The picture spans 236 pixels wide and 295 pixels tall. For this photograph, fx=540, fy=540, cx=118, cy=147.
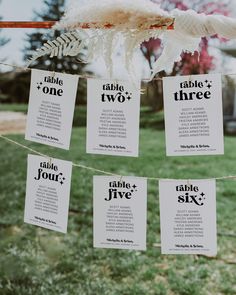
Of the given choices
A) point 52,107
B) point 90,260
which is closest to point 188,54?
point 90,260

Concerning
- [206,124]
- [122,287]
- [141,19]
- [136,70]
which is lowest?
[122,287]

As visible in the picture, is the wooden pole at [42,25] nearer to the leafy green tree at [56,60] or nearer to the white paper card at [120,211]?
the white paper card at [120,211]

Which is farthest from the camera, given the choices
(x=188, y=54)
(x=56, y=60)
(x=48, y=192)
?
(x=188, y=54)

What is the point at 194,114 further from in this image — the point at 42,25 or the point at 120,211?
the point at 42,25

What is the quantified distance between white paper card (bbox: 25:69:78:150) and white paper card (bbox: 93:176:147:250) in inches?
6.3

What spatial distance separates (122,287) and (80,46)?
1817 millimetres

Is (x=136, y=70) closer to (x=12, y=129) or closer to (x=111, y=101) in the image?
(x=111, y=101)

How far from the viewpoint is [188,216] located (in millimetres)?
1396

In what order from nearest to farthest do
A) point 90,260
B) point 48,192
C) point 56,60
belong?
point 48,192
point 90,260
point 56,60

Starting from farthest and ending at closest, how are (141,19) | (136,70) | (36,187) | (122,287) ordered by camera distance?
1. (122,287)
2. (36,187)
3. (136,70)
4. (141,19)

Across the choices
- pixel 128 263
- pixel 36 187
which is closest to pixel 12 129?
pixel 128 263

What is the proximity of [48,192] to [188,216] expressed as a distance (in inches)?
15.3

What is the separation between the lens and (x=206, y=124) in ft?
4.38

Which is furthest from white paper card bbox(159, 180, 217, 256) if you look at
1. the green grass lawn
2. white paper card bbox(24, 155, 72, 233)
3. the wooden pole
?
the green grass lawn
